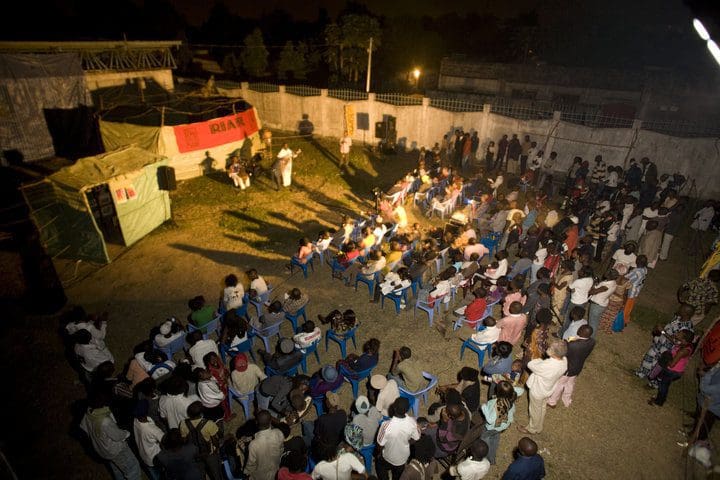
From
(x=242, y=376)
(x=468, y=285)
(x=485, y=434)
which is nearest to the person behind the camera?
(x=485, y=434)

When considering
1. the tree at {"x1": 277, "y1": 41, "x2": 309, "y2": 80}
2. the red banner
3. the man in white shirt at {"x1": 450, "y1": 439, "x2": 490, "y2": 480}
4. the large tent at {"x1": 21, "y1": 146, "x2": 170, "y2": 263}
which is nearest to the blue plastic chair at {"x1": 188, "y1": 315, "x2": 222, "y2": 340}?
the man in white shirt at {"x1": 450, "y1": 439, "x2": 490, "y2": 480}

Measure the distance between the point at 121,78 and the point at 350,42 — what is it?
20.6 m

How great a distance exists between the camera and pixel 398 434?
14.8 ft

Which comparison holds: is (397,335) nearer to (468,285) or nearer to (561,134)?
(468,285)

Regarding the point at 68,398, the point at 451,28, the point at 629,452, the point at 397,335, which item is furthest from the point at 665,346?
the point at 451,28

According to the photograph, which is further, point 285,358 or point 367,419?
point 285,358

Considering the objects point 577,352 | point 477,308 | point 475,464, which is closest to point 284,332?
point 477,308

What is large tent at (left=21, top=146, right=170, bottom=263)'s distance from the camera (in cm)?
986

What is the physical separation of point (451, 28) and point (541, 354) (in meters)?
58.7

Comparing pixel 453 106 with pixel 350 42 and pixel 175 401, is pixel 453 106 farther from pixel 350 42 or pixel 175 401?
pixel 350 42

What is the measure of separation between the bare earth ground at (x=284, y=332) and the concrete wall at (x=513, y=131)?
4.19 m

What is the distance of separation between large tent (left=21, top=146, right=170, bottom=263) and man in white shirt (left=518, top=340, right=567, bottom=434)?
421 inches

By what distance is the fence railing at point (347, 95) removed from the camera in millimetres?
20516

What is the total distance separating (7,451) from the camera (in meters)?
5.91
